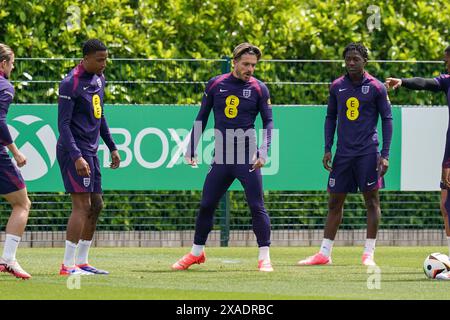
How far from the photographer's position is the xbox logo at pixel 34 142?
17.6 m

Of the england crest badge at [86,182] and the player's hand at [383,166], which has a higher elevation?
the player's hand at [383,166]

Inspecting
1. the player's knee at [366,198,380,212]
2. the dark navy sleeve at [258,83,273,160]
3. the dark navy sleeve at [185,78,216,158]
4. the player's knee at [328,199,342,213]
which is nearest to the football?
the player's knee at [366,198,380,212]

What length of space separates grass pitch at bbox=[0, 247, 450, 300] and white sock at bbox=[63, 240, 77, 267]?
0.69 feet

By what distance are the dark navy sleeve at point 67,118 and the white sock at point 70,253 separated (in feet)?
2.86

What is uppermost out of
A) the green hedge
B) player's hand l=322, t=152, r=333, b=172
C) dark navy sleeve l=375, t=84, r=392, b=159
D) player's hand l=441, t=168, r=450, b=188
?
the green hedge

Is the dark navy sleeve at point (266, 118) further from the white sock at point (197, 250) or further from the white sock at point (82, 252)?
the white sock at point (82, 252)

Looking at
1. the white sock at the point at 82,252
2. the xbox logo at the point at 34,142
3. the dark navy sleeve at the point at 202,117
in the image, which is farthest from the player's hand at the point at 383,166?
the xbox logo at the point at 34,142

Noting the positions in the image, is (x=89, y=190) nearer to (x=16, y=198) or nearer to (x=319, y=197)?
(x=16, y=198)

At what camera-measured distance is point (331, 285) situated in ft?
40.3

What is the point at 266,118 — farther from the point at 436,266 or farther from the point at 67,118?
the point at 436,266

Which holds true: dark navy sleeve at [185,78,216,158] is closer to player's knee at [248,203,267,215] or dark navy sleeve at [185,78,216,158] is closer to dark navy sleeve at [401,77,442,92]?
player's knee at [248,203,267,215]

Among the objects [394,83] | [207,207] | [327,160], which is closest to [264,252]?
[207,207]

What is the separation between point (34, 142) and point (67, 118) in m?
4.82

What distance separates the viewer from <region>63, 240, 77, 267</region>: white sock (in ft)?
43.1
